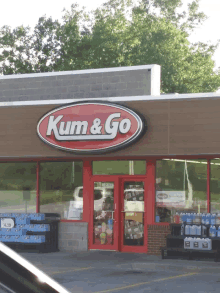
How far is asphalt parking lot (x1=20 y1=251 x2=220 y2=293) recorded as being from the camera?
447 inches

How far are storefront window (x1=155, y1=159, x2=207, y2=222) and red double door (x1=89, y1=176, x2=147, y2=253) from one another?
608 mm

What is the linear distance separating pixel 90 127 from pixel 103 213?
3172mm

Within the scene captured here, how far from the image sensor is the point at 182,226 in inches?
613

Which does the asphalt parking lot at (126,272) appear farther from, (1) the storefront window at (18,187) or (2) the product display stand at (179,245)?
(1) the storefront window at (18,187)

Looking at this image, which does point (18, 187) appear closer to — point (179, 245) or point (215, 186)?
point (179, 245)

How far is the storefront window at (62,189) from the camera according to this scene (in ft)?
58.4

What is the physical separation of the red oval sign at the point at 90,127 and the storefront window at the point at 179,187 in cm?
193

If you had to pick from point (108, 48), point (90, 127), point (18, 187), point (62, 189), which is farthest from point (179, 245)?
point (108, 48)

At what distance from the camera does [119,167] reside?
17.4 metres

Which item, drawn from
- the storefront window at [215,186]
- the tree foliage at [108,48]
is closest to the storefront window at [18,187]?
the storefront window at [215,186]

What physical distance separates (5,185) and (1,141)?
2267 mm

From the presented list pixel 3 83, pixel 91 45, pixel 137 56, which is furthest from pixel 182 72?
pixel 3 83

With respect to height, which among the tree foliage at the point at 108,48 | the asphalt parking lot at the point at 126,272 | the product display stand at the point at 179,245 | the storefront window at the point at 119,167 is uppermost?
the tree foliage at the point at 108,48

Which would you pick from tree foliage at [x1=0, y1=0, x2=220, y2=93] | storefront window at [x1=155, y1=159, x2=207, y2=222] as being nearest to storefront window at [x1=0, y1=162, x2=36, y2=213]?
storefront window at [x1=155, y1=159, x2=207, y2=222]
